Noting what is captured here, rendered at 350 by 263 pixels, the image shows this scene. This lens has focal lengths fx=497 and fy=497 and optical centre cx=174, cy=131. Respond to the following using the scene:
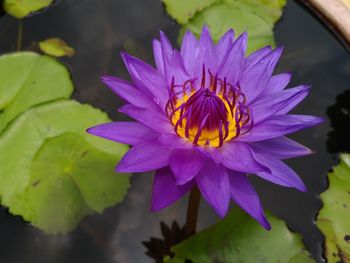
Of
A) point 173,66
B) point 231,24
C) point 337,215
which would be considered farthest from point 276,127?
point 231,24

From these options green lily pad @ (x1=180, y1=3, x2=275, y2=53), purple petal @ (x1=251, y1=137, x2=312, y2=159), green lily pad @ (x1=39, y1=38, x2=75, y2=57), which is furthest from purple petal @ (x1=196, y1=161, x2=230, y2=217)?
green lily pad @ (x1=39, y1=38, x2=75, y2=57)

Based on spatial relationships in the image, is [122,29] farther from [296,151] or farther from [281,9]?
[296,151]

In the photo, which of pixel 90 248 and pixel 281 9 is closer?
pixel 90 248

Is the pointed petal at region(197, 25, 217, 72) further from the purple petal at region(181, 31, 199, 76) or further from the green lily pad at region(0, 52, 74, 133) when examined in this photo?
Result: the green lily pad at region(0, 52, 74, 133)

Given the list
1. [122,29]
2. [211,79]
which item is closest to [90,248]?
[211,79]

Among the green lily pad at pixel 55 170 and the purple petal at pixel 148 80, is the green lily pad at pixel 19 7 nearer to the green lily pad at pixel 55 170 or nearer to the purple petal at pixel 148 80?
the green lily pad at pixel 55 170

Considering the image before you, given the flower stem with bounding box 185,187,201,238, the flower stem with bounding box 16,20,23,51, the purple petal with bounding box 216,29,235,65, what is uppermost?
the purple petal with bounding box 216,29,235,65
